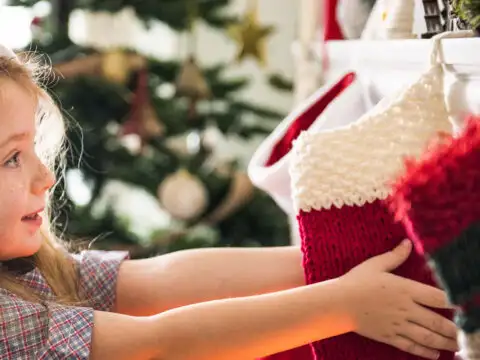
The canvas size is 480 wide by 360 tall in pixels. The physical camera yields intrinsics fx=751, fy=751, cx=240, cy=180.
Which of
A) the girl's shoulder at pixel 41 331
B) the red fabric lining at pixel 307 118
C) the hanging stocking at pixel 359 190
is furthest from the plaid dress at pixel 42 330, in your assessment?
the red fabric lining at pixel 307 118

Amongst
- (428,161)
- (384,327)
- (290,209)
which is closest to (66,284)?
(290,209)

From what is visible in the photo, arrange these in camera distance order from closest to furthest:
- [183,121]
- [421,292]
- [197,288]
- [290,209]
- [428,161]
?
[428,161], [421,292], [197,288], [290,209], [183,121]

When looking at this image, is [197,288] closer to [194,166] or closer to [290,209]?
[290,209]

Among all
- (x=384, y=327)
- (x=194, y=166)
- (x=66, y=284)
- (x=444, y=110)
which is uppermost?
(x=444, y=110)

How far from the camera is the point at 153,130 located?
1.95 m

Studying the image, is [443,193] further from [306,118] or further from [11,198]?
[306,118]

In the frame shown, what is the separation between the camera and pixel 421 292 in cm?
71

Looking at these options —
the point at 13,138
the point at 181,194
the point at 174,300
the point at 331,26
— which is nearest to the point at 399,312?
the point at 174,300

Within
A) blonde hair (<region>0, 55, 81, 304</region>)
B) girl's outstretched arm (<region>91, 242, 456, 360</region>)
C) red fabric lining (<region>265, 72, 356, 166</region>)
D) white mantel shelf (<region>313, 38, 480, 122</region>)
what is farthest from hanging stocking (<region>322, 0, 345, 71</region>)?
girl's outstretched arm (<region>91, 242, 456, 360</region>)

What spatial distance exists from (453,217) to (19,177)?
53cm

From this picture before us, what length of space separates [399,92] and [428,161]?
33 cm

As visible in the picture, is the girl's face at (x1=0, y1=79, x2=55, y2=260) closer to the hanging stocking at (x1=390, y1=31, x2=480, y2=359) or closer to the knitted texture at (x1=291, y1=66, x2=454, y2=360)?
the knitted texture at (x1=291, y1=66, x2=454, y2=360)

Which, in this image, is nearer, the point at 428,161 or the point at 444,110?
the point at 428,161

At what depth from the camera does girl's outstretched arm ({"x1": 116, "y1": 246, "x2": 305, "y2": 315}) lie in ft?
3.07
